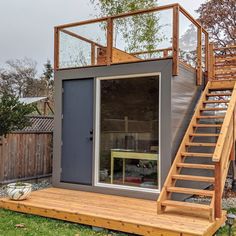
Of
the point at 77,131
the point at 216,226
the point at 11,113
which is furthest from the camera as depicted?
the point at 77,131

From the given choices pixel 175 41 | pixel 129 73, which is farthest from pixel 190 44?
pixel 129 73

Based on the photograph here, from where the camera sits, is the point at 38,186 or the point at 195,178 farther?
the point at 38,186

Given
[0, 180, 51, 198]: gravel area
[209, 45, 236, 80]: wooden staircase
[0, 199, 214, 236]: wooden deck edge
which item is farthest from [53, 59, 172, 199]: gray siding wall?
[209, 45, 236, 80]: wooden staircase

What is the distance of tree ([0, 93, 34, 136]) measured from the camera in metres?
6.04

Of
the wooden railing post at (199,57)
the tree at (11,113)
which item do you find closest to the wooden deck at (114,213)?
the tree at (11,113)

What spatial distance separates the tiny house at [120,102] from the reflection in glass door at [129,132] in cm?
2

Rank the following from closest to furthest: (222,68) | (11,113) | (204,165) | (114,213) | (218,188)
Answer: (218,188) < (114,213) < (204,165) < (11,113) < (222,68)

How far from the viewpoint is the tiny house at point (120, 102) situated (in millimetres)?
5461

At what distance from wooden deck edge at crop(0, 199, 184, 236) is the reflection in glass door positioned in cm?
147

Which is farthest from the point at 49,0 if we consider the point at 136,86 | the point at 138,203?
the point at 138,203

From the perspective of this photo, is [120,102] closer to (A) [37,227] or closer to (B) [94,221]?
(B) [94,221]

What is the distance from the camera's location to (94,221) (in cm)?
436

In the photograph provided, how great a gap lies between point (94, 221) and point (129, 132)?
1924mm

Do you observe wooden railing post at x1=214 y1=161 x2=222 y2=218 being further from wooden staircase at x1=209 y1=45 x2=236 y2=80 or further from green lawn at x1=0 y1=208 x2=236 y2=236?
wooden staircase at x1=209 y1=45 x2=236 y2=80
